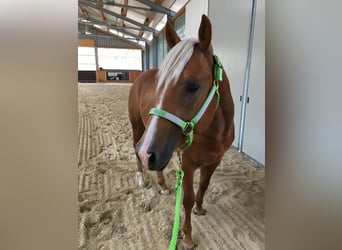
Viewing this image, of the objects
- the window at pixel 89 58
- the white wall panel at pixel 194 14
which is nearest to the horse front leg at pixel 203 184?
the white wall panel at pixel 194 14

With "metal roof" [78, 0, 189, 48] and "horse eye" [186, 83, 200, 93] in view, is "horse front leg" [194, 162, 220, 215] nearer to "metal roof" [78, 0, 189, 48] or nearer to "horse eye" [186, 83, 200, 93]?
"horse eye" [186, 83, 200, 93]

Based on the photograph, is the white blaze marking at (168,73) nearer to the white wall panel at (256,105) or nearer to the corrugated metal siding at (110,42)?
the white wall panel at (256,105)

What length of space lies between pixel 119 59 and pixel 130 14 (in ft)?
18.3

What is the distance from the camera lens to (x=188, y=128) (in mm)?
650

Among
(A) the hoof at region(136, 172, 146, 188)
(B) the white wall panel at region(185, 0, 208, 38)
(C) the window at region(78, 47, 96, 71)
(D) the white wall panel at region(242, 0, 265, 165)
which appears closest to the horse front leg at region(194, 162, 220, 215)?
(A) the hoof at region(136, 172, 146, 188)

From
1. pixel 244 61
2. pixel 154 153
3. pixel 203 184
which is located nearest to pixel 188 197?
pixel 203 184

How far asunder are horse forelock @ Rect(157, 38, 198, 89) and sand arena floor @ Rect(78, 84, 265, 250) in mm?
720

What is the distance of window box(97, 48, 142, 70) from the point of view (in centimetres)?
1213

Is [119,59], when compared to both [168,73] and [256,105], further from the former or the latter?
[168,73]

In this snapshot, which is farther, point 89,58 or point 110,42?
point 110,42
